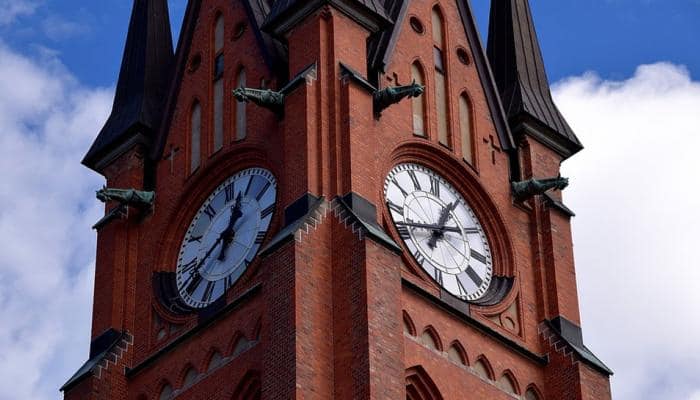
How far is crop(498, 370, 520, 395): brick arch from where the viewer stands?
44.6 meters

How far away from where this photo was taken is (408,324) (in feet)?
141

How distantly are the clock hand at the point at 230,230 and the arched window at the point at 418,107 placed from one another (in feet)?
12.6

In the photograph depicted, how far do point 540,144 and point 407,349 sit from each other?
8.66 meters

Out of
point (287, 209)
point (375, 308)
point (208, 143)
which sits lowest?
point (375, 308)

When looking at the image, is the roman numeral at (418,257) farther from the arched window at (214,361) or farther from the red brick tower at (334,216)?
the arched window at (214,361)

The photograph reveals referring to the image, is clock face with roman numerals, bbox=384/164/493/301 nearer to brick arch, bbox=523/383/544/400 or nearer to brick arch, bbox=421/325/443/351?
brick arch, bbox=421/325/443/351

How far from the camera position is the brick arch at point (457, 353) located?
43.7m

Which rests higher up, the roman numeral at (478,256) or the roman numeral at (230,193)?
the roman numeral at (230,193)

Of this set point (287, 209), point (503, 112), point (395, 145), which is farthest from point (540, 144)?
point (287, 209)

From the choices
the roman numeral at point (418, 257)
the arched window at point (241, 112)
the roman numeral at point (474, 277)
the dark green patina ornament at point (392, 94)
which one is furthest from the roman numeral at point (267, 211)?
the roman numeral at point (474, 277)

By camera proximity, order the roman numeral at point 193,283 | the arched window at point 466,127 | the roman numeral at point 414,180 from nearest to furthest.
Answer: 1. the roman numeral at point 193,283
2. the roman numeral at point 414,180
3. the arched window at point 466,127

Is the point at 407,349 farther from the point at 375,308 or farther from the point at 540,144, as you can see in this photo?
the point at 540,144

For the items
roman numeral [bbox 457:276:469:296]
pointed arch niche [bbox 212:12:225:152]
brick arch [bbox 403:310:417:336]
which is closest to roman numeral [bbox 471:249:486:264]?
roman numeral [bbox 457:276:469:296]

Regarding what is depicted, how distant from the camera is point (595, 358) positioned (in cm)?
4625
